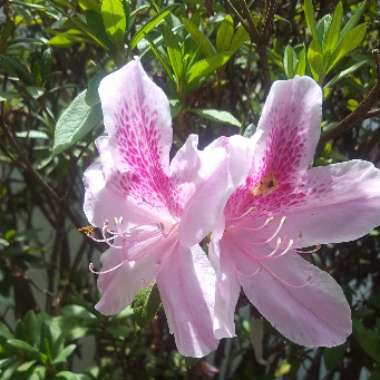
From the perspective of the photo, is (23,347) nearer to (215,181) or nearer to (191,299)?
(191,299)

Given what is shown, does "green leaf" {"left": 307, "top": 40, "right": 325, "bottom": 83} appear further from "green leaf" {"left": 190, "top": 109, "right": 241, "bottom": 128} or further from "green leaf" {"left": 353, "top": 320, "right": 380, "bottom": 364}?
"green leaf" {"left": 353, "top": 320, "right": 380, "bottom": 364}

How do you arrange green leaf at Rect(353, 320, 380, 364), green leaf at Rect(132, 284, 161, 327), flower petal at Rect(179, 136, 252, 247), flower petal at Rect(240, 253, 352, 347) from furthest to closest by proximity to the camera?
green leaf at Rect(353, 320, 380, 364) < green leaf at Rect(132, 284, 161, 327) < flower petal at Rect(240, 253, 352, 347) < flower petal at Rect(179, 136, 252, 247)

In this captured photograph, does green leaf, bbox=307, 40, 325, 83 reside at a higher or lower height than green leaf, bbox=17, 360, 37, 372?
higher

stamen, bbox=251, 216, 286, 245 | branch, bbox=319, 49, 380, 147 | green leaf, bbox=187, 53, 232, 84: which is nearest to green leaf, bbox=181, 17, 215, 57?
green leaf, bbox=187, 53, 232, 84

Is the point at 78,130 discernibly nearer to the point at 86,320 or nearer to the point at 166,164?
the point at 166,164

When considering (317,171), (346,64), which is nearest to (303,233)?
(317,171)

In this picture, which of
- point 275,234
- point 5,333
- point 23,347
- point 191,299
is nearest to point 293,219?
point 275,234
